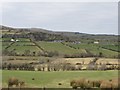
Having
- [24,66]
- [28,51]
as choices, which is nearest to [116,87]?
[24,66]

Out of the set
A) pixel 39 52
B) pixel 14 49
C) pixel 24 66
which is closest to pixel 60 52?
pixel 39 52

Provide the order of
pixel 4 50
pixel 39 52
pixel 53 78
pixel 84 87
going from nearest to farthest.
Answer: pixel 84 87 → pixel 53 78 → pixel 4 50 → pixel 39 52

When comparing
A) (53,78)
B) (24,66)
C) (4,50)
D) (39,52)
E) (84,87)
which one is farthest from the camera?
(39,52)

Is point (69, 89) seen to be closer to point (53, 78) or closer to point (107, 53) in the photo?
point (53, 78)

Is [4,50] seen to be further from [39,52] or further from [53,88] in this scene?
[53,88]

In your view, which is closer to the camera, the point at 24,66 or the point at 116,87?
the point at 116,87

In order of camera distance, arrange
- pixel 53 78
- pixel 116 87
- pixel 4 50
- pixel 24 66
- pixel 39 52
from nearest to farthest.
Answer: pixel 116 87 → pixel 53 78 → pixel 24 66 → pixel 4 50 → pixel 39 52

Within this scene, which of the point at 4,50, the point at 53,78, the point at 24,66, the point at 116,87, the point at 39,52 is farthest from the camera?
the point at 39,52

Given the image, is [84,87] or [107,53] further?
[107,53]

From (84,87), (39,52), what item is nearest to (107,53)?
(39,52)
